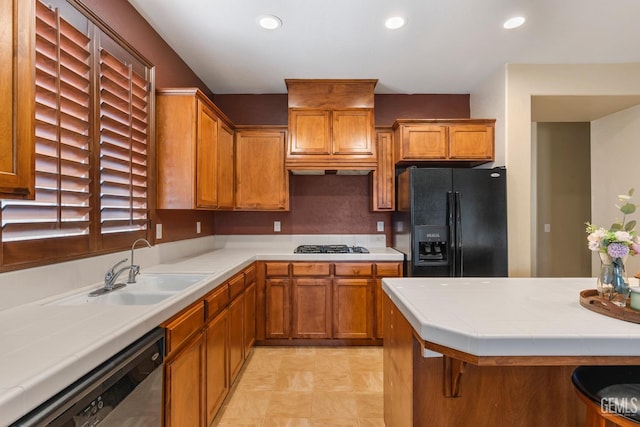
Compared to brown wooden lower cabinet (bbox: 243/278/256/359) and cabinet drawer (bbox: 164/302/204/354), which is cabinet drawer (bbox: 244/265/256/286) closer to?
brown wooden lower cabinet (bbox: 243/278/256/359)

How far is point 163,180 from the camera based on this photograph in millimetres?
2281

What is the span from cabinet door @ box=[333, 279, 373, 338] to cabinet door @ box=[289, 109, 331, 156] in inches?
54.0

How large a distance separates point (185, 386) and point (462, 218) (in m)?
2.43

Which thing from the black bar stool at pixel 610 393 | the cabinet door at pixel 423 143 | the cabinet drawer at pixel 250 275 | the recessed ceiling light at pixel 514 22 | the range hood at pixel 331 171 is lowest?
the black bar stool at pixel 610 393

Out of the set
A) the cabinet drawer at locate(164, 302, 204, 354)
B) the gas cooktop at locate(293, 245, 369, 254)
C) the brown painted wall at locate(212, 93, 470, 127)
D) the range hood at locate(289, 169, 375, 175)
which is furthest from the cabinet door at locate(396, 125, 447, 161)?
the cabinet drawer at locate(164, 302, 204, 354)

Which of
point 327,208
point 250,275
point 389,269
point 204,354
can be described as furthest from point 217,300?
point 327,208

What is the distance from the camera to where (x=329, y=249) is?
327 cm

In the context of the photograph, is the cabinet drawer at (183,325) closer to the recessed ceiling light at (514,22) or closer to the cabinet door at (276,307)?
the cabinet door at (276,307)

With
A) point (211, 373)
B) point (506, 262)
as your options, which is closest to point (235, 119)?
point (211, 373)

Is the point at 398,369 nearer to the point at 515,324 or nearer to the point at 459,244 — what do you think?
the point at 515,324

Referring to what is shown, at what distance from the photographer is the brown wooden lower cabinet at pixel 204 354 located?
1.35 metres

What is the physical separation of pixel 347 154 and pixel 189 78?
5.54 ft

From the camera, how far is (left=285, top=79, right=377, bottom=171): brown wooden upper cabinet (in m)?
3.13

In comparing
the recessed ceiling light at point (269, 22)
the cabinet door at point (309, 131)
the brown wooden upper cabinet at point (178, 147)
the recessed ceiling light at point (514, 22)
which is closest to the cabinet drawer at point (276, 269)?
the brown wooden upper cabinet at point (178, 147)
